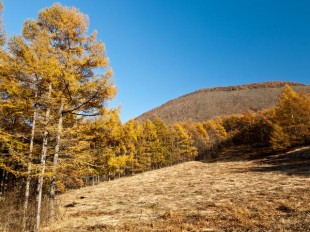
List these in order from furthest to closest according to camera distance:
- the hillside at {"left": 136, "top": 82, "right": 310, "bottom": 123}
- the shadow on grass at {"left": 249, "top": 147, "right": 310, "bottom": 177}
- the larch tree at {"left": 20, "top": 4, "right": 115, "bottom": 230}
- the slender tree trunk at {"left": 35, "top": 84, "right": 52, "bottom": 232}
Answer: the hillside at {"left": 136, "top": 82, "right": 310, "bottom": 123}
the shadow on grass at {"left": 249, "top": 147, "right": 310, "bottom": 177}
the larch tree at {"left": 20, "top": 4, "right": 115, "bottom": 230}
the slender tree trunk at {"left": 35, "top": 84, "right": 52, "bottom": 232}

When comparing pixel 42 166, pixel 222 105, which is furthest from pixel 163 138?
pixel 222 105

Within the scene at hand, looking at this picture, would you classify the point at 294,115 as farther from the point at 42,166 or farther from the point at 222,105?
the point at 222,105

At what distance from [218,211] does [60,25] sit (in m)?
10.8

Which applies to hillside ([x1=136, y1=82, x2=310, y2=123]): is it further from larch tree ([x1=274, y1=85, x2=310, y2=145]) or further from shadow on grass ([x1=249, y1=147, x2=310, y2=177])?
shadow on grass ([x1=249, y1=147, x2=310, y2=177])

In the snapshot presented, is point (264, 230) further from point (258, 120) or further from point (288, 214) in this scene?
point (258, 120)

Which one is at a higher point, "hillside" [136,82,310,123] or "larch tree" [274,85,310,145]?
"hillside" [136,82,310,123]

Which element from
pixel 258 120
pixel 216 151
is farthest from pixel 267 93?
pixel 216 151

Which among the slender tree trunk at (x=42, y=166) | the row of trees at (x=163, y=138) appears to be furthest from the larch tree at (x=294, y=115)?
→ the slender tree trunk at (x=42, y=166)

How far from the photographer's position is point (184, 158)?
58219 mm

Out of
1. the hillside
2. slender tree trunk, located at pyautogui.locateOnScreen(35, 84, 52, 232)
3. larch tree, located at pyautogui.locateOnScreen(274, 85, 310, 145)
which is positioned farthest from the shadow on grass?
the hillside

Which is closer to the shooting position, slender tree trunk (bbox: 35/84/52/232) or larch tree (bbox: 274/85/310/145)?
slender tree trunk (bbox: 35/84/52/232)

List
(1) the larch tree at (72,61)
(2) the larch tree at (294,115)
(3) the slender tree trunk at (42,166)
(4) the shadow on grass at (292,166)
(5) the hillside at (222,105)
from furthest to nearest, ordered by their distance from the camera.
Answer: (5) the hillside at (222,105) → (2) the larch tree at (294,115) → (4) the shadow on grass at (292,166) → (1) the larch tree at (72,61) → (3) the slender tree trunk at (42,166)

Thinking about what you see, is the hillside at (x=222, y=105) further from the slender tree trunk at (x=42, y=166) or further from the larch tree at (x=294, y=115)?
the slender tree trunk at (x=42, y=166)

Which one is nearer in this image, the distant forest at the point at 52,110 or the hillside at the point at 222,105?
the distant forest at the point at 52,110
